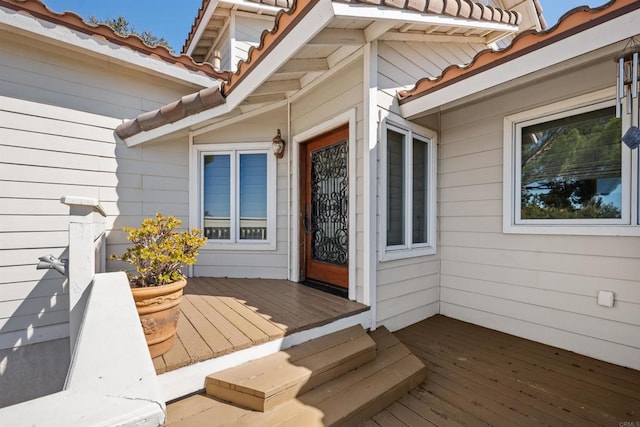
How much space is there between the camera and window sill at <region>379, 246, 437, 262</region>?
2.90 metres

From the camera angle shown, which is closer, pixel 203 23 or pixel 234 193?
pixel 234 193

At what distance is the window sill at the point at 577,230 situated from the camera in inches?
93.4

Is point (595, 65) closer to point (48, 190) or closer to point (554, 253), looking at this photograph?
point (554, 253)

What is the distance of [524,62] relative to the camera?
2248 millimetres

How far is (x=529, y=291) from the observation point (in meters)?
2.91

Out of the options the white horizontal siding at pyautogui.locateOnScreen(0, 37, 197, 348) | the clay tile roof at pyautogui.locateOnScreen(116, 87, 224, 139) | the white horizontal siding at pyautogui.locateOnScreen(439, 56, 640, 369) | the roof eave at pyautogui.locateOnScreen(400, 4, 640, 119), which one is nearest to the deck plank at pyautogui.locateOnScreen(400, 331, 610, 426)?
the white horizontal siding at pyautogui.locateOnScreen(439, 56, 640, 369)

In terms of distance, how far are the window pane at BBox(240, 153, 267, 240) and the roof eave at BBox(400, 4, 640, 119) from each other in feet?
6.97

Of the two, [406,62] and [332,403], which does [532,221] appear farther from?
[332,403]

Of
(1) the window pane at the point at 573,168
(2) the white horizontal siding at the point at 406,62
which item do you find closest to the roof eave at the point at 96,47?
(2) the white horizontal siding at the point at 406,62

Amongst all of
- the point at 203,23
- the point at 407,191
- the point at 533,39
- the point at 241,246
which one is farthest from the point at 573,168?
the point at 203,23

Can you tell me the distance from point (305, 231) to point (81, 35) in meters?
3.38

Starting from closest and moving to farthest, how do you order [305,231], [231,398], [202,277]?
[231,398] < [305,231] < [202,277]

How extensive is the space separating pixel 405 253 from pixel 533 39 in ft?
7.10

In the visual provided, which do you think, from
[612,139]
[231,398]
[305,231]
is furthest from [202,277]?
[612,139]
